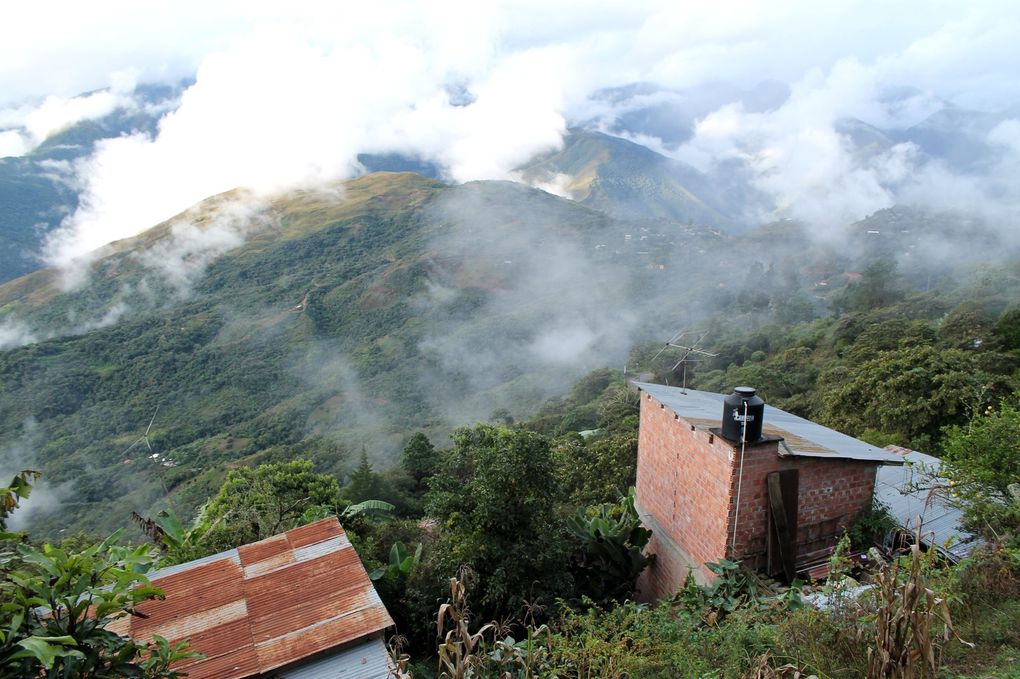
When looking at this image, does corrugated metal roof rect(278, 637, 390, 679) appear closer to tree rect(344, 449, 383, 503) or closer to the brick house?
the brick house

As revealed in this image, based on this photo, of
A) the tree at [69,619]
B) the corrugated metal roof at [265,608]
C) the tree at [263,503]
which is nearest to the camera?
the tree at [69,619]

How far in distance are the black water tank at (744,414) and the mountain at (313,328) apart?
3251cm

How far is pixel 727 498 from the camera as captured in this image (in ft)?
20.7

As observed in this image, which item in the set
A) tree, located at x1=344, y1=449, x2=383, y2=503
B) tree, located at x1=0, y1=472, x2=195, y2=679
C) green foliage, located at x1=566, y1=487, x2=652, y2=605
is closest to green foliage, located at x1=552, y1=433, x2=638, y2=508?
green foliage, located at x1=566, y1=487, x2=652, y2=605

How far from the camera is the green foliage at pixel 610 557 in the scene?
789 cm

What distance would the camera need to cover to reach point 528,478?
7.46m

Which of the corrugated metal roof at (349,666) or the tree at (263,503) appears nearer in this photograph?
the corrugated metal roof at (349,666)

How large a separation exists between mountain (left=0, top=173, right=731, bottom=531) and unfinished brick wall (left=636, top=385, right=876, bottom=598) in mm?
30816

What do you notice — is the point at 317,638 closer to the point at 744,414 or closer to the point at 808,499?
the point at 744,414

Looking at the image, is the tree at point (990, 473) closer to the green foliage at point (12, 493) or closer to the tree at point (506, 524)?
the tree at point (506, 524)

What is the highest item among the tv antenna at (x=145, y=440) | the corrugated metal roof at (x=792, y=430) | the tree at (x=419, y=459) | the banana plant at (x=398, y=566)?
the corrugated metal roof at (x=792, y=430)

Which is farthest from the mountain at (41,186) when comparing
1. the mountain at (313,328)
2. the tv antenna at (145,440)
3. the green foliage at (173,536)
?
the green foliage at (173,536)

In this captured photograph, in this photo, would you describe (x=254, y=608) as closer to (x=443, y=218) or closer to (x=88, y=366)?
(x=88, y=366)

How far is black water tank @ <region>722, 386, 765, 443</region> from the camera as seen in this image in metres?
6.02
